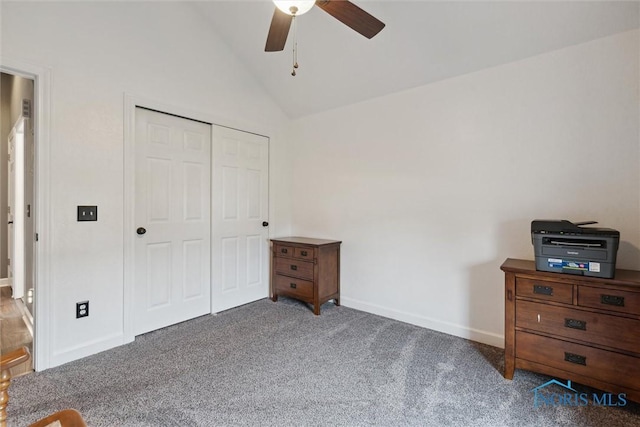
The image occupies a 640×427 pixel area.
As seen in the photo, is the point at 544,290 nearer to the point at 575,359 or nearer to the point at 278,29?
the point at 575,359

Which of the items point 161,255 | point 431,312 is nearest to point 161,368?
point 161,255

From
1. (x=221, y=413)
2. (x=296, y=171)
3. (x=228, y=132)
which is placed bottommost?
(x=221, y=413)

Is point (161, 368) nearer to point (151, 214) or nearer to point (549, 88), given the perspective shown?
point (151, 214)

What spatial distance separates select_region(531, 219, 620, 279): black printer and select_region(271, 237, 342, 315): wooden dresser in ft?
6.20

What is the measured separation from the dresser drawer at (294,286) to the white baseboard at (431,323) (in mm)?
A: 464

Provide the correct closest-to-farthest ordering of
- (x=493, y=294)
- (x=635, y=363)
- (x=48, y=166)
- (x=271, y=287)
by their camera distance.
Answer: (x=635, y=363)
(x=48, y=166)
(x=493, y=294)
(x=271, y=287)

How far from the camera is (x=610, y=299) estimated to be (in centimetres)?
172

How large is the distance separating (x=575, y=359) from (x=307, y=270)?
2235mm

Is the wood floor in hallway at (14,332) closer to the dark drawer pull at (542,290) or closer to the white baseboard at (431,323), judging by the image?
the white baseboard at (431,323)

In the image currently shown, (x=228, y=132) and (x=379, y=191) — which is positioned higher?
(x=228, y=132)

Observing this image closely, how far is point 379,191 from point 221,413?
7.63 feet

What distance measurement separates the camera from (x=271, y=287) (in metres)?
3.75

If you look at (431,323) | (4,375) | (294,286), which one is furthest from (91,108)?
(431,323)

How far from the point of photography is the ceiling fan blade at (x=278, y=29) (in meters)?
1.71
